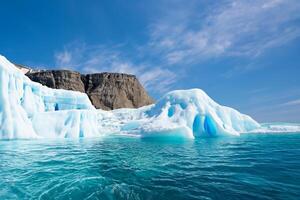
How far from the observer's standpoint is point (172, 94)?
24.8m

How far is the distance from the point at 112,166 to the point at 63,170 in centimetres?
171

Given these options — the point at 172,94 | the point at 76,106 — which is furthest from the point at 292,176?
the point at 76,106

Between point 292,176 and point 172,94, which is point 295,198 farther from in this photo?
point 172,94

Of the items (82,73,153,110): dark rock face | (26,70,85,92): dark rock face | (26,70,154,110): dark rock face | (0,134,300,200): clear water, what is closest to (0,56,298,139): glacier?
(0,134,300,200): clear water

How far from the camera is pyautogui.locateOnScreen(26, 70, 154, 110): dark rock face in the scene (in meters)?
69.8

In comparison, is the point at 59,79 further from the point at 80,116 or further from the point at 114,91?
the point at 80,116

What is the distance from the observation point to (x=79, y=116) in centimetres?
2402

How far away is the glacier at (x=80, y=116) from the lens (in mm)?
19031

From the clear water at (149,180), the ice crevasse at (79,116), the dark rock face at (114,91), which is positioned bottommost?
the clear water at (149,180)

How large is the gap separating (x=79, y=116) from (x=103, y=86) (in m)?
51.8

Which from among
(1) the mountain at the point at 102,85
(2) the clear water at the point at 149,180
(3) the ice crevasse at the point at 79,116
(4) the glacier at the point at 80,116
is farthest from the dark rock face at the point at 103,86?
(2) the clear water at the point at 149,180

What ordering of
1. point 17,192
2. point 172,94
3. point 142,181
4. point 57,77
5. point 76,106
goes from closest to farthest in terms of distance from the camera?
point 17,192
point 142,181
point 172,94
point 76,106
point 57,77

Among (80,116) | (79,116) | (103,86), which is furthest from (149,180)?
(103,86)

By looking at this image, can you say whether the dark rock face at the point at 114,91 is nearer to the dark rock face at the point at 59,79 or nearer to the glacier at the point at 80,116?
the dark rock face at the point at 59,79
